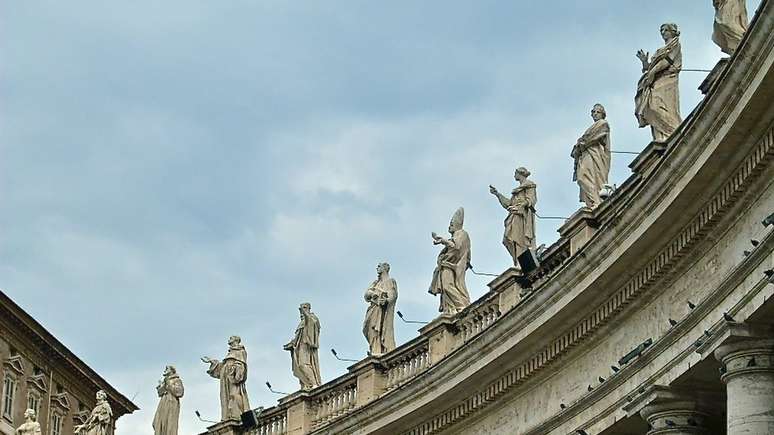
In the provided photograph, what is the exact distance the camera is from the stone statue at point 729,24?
36.4m

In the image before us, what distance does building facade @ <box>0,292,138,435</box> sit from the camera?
82.8 meters

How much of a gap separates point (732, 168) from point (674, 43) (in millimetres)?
6908

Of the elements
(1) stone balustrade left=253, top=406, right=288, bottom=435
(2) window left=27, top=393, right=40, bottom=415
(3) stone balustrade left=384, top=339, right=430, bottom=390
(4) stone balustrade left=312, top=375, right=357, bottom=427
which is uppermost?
(2) window left=27, top=393, right=40, bottom=415

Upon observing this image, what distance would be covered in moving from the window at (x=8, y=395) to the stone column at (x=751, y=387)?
175ft

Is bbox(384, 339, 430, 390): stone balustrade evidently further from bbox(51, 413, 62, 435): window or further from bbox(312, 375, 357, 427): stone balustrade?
bbox(51, 413, 62, 435): window

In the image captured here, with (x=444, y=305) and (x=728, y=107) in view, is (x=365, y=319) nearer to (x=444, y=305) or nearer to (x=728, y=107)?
(x=444, y=305)

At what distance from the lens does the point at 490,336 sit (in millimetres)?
43688

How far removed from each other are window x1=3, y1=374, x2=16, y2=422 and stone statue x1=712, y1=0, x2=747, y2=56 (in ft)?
170

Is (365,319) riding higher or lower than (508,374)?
higher

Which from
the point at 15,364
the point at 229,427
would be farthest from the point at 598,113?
the point at 15,364

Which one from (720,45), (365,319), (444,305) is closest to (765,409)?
(720,45)

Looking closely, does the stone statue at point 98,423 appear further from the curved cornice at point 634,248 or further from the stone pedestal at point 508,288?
the stone pedestal at point 508,288

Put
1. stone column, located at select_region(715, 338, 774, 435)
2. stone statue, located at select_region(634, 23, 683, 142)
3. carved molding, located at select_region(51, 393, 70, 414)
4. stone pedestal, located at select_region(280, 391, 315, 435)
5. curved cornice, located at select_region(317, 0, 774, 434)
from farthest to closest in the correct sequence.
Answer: carved molding, located at select_region(51, 393, 70, 414) < stone pedestal, located at select_region(280, 391, 315, 435) < stone statue, located at select_region(634, 23, 683, 142) < stone column, located at select_region(715, 338, 774, 435) < curved cornice, located at select_region(317, 0, 774, 434)


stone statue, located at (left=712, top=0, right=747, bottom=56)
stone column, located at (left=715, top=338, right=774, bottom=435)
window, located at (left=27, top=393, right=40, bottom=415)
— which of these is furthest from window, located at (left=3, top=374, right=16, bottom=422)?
stone column, located at (left=715, top=338, right=774, bottom=435)
